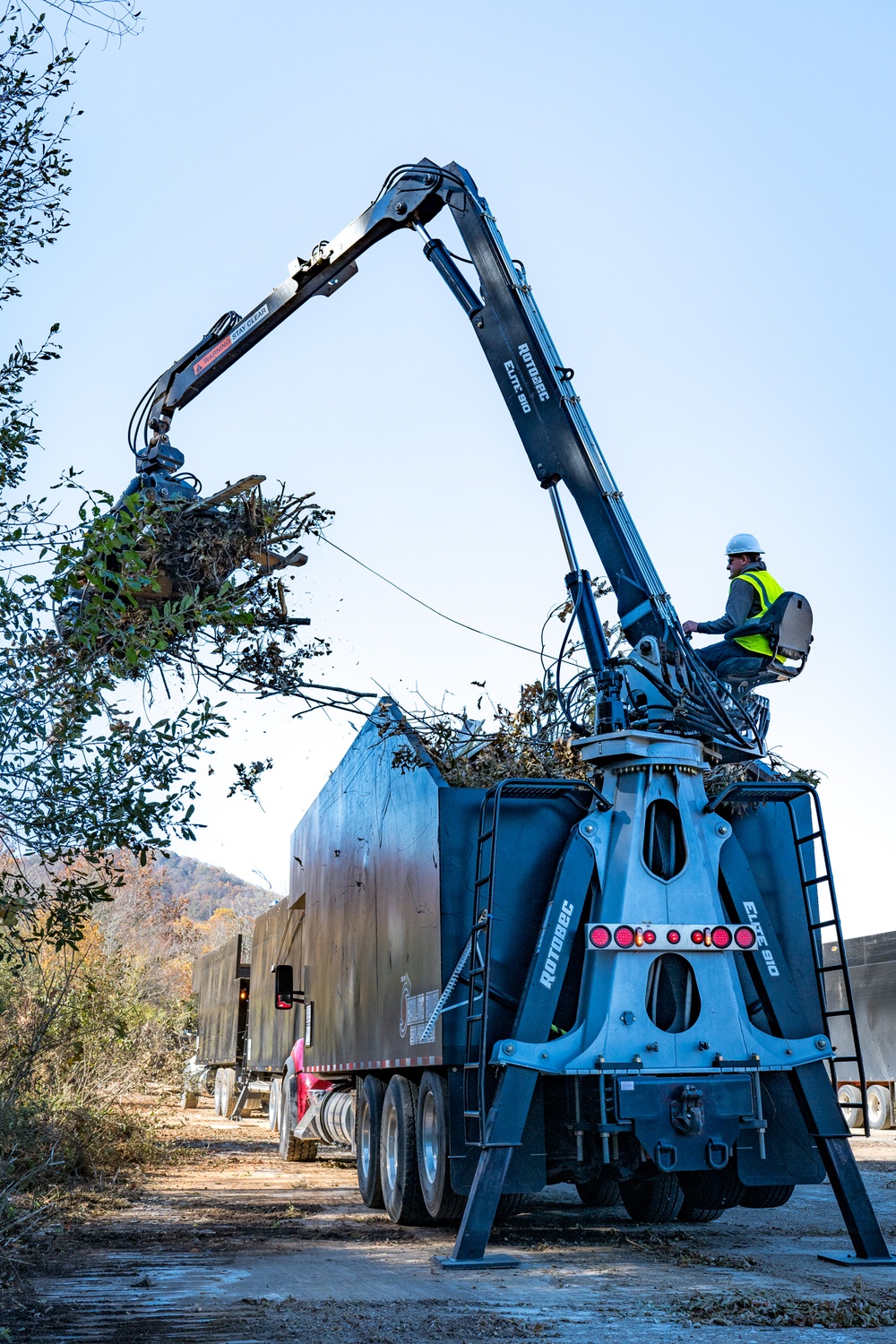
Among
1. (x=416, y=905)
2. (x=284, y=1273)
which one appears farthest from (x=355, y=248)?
(x=284, y=1273)

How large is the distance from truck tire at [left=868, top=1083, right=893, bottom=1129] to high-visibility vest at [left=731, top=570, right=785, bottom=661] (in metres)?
14.5

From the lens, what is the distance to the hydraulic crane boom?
878 cm

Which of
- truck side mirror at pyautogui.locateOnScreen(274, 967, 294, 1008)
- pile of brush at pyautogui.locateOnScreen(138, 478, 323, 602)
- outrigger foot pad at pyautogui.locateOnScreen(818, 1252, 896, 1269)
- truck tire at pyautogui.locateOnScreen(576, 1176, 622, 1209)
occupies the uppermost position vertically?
pile of brush at pyautogui.locateOnScreen(138, 478, 323, 602)

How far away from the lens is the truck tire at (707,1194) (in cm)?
936

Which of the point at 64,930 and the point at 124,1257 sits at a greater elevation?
the point at 64,930

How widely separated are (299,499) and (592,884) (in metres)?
3.27

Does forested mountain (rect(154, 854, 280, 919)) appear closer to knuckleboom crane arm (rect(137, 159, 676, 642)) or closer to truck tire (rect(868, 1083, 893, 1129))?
truck tire (rect(868, 1083, 893, 1129))

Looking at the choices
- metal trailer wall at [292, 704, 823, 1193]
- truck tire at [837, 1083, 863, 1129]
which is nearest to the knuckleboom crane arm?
metal trailer wall at [292, 704, 823, 1193]

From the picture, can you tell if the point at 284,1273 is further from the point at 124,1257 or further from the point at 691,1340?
the point at 691,1340

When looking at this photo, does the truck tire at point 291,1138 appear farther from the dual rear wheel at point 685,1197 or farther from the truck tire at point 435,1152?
the truck tire at point 435,1152

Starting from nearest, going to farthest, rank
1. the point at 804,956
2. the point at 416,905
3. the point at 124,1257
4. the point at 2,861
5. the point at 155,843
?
the point at 155,843 → the point at 2,861 → the point at 124,1257 → the point at 804,956 → the point at 416,905

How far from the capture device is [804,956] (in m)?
8.72

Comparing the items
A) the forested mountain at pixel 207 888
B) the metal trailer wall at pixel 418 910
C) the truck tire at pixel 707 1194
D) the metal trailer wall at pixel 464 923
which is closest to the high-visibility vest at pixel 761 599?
the metal trailer wall at pixel 464 923

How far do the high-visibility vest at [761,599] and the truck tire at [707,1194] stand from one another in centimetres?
359
